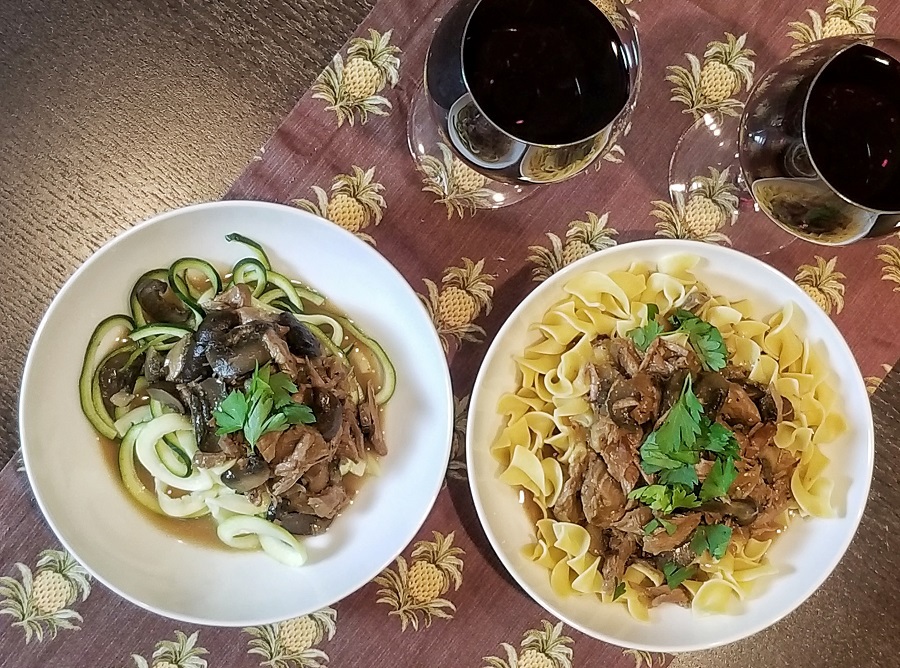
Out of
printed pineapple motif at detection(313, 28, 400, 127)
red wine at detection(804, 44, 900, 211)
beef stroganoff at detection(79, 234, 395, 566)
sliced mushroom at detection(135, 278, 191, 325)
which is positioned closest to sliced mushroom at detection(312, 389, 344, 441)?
beef stroganoff at detection(79, 234, 395, 566)

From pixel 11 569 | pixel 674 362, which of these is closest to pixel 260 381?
pixel 11 569

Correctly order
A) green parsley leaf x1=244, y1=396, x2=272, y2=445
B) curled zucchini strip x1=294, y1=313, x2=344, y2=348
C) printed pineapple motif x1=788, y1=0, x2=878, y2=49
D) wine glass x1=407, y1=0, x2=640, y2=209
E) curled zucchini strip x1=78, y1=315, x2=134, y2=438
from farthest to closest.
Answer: printed pineapple motif x1=788, y1=0, x2=878, y2=49, curled zucchini strip x1=294, y1=313, x2=344, y2=348, curled zucchini strip x1=78, y1=315, x2=134, y2=438, green parsley leaf x1=244, y1=396, x2=272, y2=445, wine glass x1=407, y1=0, x2=640, y2=209

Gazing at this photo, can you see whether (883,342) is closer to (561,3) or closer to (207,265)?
(561,3)

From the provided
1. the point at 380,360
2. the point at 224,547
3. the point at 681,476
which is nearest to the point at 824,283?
the point at 681,476

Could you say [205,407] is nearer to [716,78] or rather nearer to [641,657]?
[641,657]

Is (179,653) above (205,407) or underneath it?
underneath

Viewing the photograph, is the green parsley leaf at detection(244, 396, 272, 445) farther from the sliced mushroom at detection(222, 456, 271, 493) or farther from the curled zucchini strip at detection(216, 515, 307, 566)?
the curled zucchini strip at detection(216, 515, 307, 566)

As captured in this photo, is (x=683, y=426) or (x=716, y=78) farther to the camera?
(x=716, y=78)
